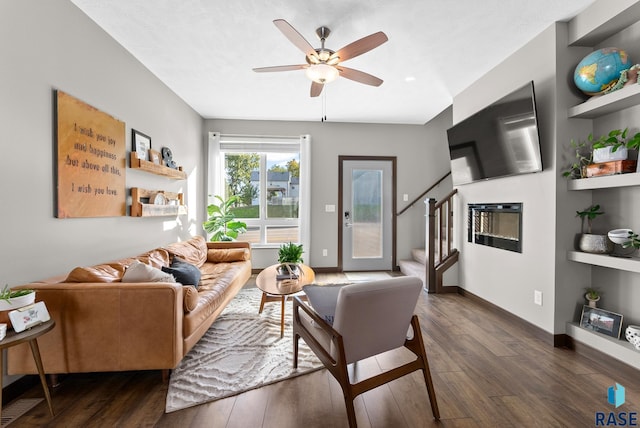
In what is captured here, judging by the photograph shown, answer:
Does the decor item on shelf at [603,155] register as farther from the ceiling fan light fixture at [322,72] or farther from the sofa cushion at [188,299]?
the sofa cushion at [188,299]

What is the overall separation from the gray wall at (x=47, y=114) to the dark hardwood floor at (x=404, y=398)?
2.98 feet

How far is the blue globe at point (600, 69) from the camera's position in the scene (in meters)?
2.12

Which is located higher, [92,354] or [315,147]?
[315,147]

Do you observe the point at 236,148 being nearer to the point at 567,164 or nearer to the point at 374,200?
the point at 374,200

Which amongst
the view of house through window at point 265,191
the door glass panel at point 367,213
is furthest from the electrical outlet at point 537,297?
the view of house through window at point 265,191

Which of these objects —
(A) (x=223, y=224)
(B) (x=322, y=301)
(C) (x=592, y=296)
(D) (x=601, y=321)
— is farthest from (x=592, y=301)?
(A) (x=223, y=224)

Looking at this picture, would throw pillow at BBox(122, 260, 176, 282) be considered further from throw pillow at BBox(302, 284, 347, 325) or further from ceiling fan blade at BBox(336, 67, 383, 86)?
ceiling fan blade at BBox(336, 67, 383, 86)

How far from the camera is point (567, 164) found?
2.48 meters

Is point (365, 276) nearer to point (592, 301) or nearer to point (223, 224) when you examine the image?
point (223, 224)

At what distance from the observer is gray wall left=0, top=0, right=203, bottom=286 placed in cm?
178

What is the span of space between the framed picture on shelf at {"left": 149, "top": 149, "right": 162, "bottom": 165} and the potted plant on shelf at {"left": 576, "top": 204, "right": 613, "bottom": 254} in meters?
4.17

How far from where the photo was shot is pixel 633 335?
6.70 feet

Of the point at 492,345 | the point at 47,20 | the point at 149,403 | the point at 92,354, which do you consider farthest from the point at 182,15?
the point at 492,345

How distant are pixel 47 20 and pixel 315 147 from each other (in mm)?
3686
